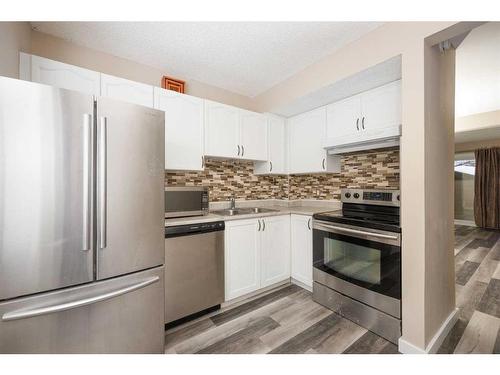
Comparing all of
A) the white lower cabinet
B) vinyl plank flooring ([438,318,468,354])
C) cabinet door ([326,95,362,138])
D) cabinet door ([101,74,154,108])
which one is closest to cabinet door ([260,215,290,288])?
the white lower cabinet

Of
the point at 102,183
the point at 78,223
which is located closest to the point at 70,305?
the point at 78,223

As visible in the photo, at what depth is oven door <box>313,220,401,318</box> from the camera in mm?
1573

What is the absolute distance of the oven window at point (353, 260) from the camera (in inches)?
66.8

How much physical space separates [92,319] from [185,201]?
43.6 inches

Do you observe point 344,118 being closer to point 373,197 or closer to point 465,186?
point 373,197

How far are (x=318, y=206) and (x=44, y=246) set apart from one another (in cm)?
271

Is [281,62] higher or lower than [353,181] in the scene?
higher

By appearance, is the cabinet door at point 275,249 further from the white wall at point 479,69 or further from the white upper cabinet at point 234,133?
the white wall at point 479,69

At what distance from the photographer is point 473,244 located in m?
4.18

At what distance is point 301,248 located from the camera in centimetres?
236

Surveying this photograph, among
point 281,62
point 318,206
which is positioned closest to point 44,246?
point 281,62
